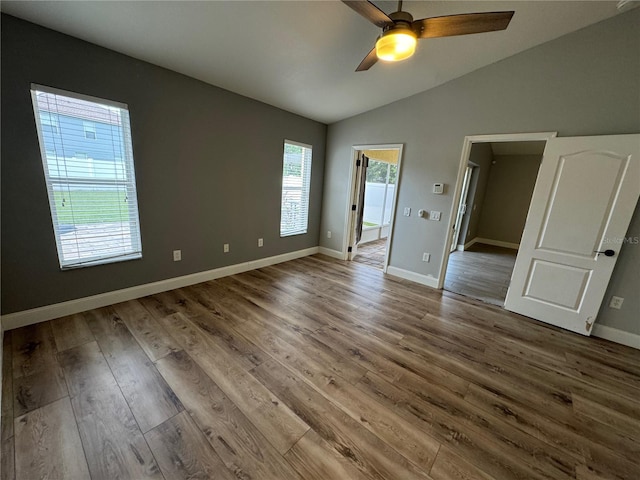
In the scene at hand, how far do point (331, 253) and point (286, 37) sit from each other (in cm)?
358

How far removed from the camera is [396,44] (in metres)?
1.67

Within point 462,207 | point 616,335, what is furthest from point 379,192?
point 616,335

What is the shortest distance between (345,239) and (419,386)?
3165 millimetres

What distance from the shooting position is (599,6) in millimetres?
2229

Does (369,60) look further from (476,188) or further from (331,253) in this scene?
(476,188)

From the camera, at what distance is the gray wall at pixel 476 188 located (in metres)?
5.81

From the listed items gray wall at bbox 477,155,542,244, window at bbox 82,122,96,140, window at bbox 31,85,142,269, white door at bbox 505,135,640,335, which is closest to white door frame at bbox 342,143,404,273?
white door at bbox 505,135,640,335

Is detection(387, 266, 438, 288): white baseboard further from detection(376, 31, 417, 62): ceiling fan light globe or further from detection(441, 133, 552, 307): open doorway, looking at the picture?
detection(376, 31, 417, 62): ceiling fan light globe

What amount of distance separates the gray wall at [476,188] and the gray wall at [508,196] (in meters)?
0.29

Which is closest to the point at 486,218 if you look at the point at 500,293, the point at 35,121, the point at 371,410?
the point at 500,293

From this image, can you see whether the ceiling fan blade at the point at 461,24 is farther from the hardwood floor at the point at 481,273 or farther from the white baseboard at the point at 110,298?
the white baseboard at the point at 110,298

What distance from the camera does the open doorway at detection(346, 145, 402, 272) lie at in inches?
186

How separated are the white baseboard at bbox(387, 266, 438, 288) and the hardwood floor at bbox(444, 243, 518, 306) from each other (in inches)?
9.9

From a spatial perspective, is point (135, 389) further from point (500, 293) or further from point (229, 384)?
point (500, 293)
